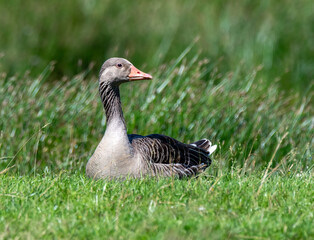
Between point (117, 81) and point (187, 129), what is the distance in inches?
90.2

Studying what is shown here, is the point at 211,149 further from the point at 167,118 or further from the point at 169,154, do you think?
the point at 167,118

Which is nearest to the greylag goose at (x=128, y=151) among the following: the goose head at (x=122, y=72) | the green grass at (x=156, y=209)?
the goose head at (x=122, y=72)

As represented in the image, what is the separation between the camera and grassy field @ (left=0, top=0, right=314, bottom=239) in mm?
5254

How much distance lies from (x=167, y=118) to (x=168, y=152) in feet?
7.08

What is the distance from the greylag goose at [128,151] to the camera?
7383 millimetres

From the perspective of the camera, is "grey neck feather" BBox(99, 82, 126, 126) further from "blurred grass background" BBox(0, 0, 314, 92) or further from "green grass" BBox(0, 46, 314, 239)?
"blurred grass background" BBox(0, 0, 314, 92)

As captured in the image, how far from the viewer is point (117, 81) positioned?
27.1 feet

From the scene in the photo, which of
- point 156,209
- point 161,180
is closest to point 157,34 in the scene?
point 161,180

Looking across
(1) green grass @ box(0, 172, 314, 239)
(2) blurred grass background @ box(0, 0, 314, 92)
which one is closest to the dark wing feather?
(1) green grass @ box(0, 172, 314, 239)

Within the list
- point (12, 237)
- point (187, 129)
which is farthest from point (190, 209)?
point (187, 129)

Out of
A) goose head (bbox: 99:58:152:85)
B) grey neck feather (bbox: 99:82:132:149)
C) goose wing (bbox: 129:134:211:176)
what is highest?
goose head (bbox: 99:58:152:85)

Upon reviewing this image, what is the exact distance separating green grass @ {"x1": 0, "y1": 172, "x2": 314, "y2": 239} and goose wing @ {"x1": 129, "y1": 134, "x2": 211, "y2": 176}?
1.20m

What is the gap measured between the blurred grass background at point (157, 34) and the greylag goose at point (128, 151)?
4.99m

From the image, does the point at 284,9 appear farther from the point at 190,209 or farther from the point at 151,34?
the point at 190,209
